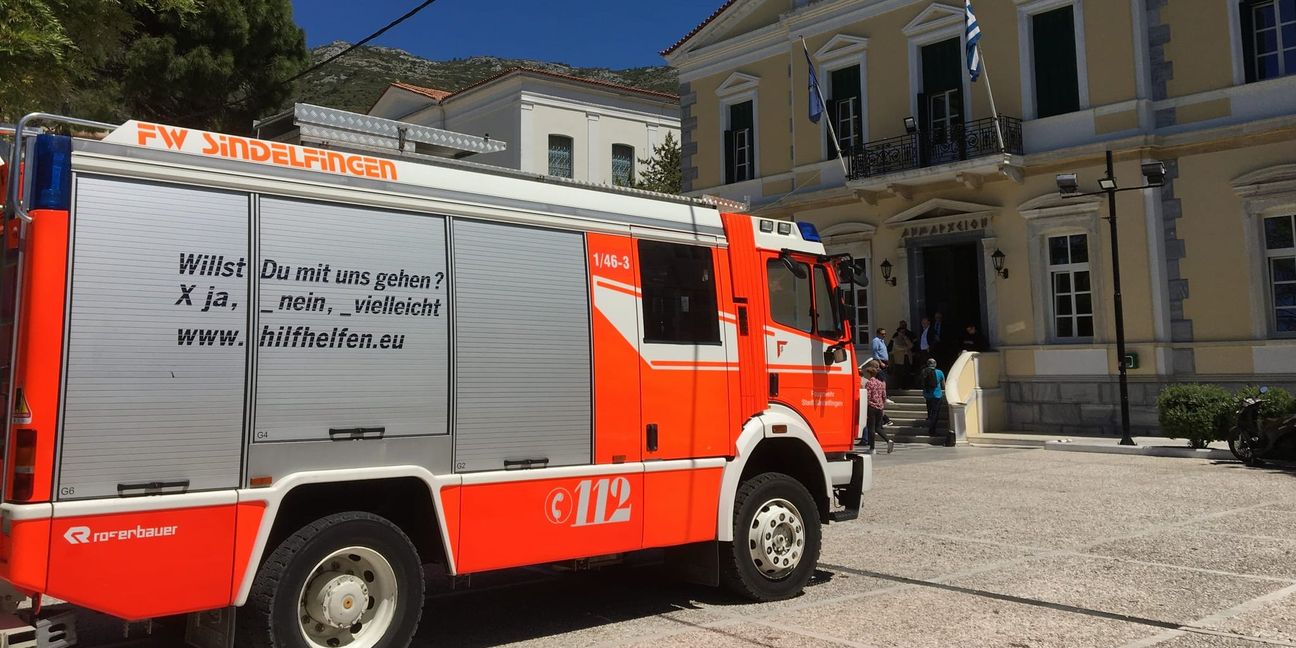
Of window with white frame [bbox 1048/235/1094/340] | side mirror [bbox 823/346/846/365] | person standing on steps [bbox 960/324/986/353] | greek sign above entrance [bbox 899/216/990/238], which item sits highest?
greek sign above entrance [bbox 899/216/990/238]

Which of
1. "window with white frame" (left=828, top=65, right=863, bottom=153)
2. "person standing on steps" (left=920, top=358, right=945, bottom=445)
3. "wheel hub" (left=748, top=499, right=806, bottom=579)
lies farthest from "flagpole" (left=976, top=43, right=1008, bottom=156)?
"wheel hub" (left=748, top=499, right=806, bottom=579)

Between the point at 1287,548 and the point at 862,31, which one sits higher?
the point at 862,31

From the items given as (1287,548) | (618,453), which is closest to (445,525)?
(618,453)

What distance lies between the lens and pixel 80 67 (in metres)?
9.01

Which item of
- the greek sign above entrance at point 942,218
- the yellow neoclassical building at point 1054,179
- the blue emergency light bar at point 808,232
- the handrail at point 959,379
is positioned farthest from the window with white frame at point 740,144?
the blue emergency light bar at point 808,232

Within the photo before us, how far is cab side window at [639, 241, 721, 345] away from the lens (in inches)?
259

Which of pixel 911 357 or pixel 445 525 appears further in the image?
pixel 911 357

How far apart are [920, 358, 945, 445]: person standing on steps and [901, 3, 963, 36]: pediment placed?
8208mm

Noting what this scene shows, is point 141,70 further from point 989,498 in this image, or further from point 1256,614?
point 1256,614

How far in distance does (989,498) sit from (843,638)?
6.75m

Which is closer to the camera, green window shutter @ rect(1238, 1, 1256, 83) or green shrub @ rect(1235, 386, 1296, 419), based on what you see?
green shrub @ rect(1235, 386, 1296, 419)

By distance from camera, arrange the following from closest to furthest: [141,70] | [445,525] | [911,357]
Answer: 1. [445,525]
2. [141,70]
3. [911,357]

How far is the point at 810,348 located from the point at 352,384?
380cm

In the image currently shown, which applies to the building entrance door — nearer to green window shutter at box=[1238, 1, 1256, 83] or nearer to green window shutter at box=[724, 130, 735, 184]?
green window shutter at box=[1238, 1, 1256, 83]
